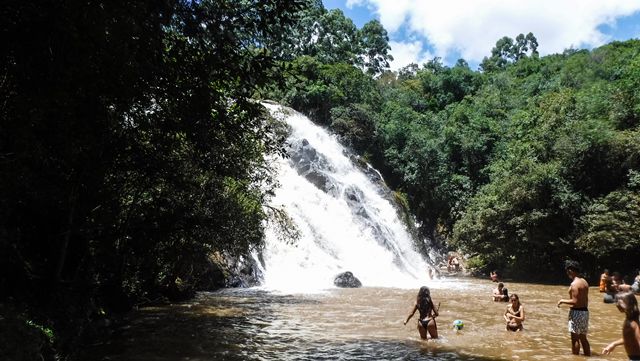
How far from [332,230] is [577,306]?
18500 millimetres

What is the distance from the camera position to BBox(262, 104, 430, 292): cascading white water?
22781 millimetres

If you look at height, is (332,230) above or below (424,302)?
above

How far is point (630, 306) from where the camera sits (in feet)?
18.6

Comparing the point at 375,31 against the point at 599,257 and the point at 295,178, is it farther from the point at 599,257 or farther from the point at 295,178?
the point at 599,257

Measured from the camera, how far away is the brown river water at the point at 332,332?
8.74m

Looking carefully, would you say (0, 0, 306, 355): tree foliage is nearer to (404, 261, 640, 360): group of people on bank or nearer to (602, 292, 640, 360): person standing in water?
(404, 261, 640, 360): group of people on bank

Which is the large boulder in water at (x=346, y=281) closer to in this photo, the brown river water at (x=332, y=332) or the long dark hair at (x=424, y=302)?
the brown river water at (x=332, y=332)

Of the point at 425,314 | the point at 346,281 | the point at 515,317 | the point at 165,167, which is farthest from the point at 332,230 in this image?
the point at 165,167

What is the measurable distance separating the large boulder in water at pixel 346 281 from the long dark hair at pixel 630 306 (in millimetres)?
15470

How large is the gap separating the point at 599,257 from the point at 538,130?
9486 mm

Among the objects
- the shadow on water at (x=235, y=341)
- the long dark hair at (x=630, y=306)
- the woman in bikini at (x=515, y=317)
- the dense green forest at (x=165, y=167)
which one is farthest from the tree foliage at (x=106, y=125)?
the woman in bikini at (x=515, y=317)

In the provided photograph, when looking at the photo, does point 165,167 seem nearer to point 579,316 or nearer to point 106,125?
point 106,125

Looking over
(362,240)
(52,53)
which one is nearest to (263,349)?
(52,53)

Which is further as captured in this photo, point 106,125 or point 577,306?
point 577,306
